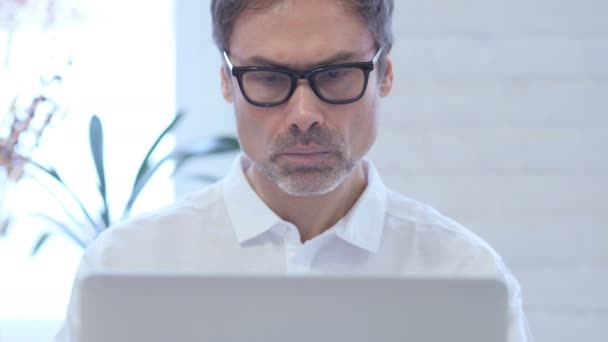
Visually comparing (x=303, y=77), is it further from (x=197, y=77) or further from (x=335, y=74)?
(x=197, y=77)

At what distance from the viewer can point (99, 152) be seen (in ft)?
7.29

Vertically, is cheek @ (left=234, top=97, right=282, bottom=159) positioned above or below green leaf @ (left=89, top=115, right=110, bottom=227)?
above

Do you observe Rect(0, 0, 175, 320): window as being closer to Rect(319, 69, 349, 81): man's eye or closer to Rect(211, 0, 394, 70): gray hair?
Rect(211, 0, 394, 70): gray hair

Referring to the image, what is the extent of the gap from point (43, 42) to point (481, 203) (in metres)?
1.52

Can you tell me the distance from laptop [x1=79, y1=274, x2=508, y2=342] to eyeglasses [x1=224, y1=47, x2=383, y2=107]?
61cm

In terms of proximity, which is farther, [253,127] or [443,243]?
[443,243]

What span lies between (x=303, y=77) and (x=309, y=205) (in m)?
0.24

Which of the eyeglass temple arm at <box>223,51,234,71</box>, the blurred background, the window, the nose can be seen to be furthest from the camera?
the window

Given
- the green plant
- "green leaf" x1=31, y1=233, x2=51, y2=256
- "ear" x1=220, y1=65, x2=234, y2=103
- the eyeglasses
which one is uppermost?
the eyeglasses

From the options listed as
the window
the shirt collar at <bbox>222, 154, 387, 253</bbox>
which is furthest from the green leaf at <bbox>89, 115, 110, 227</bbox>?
the shirt collar at <bbox>222, 154, 387, 253</bbox>

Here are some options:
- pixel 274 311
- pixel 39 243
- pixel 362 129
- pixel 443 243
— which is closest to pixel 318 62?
pixel 362 129

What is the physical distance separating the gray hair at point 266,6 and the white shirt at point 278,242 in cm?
24

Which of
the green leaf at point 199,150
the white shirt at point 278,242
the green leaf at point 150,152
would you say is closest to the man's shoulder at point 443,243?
the white shirt at point 278,242

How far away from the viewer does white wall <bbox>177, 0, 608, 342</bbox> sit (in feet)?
8.01
